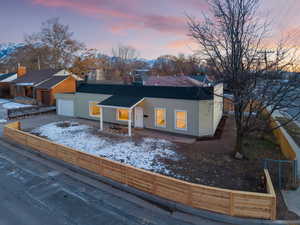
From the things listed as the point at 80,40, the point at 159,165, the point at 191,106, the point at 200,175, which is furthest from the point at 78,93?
the point at 80,40

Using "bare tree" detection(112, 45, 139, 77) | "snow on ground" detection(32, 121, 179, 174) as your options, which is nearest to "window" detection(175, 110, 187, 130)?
"snow on ground" detection(32, 121, 179, 174)

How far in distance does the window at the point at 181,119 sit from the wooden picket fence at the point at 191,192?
7942 millimetres

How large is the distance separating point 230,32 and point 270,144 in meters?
7.85

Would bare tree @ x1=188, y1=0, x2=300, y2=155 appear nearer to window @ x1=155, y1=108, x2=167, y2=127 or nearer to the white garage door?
window @ x1=155, y1=108, x2=167, y2=127

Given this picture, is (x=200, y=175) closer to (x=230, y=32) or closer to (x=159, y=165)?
(x=159, y=165)

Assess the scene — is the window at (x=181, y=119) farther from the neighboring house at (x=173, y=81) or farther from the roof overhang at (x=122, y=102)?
the neighboring house at (x=173, y=81)

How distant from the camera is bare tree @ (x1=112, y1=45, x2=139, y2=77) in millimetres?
71500

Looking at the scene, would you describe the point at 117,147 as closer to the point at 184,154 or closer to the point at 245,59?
the point at 184,154

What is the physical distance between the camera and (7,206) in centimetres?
711

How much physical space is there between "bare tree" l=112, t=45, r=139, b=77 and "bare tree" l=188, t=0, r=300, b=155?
5981cm

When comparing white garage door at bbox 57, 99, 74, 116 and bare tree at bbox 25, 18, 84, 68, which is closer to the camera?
white garage door at bbox 57, 99, 74, 116

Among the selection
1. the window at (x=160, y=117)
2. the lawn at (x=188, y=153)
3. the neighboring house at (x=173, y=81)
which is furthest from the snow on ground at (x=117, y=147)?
the neighboring house at (x=173, y=81)

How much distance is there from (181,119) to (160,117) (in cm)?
174

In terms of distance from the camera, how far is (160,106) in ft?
53.4
